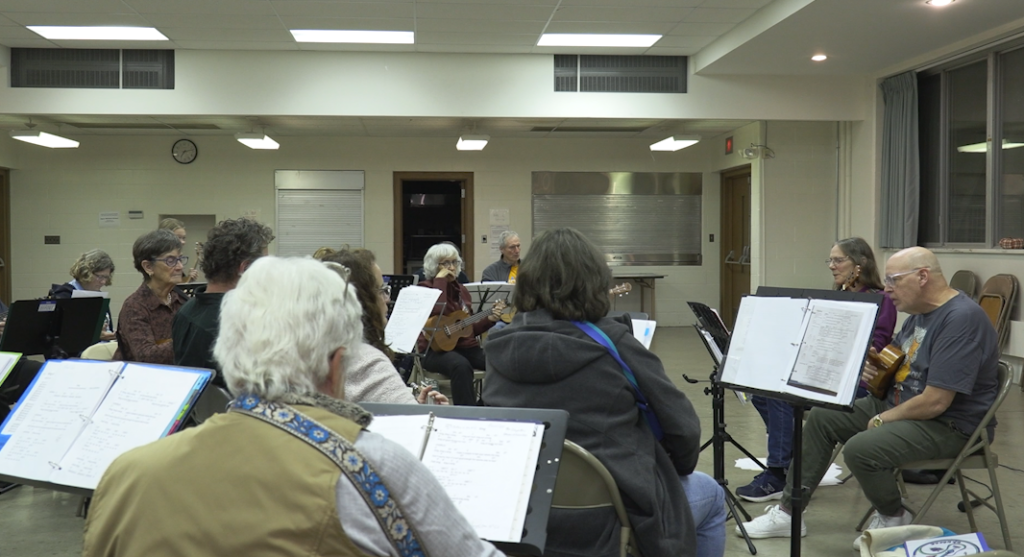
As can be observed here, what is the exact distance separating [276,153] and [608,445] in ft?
29.3

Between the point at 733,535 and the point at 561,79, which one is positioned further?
the point at 561,79

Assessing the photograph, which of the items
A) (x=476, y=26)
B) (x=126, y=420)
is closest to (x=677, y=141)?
(x=476, y=26)

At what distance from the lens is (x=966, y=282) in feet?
21.5

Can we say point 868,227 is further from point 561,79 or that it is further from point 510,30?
point 510,30

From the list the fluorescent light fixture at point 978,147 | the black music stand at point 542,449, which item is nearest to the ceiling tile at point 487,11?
the fluorescent light fixture at point 978,147

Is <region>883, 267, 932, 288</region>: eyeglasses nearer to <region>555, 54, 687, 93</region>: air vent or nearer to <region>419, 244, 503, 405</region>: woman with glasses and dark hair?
<region>419, 244, 503, 405</region>: woman with glasses and dark hair

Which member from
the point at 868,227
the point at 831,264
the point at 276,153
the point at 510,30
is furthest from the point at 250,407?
the point at 276,153

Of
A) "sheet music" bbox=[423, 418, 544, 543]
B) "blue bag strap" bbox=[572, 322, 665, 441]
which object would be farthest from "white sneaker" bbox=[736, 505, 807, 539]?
"sheet music" bbox=[423, 418, 544, 543]

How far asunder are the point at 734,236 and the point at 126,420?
9254mm

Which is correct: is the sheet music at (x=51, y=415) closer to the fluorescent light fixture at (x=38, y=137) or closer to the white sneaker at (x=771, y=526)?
the white sneaker at (x=771, y=526)

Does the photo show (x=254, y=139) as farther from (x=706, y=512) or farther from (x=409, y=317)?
(x=706, y=512)

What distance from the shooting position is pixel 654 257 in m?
10.5

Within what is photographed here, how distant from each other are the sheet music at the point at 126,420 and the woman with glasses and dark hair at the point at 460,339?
3.01 meters

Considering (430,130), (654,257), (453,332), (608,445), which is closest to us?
(608,445)
